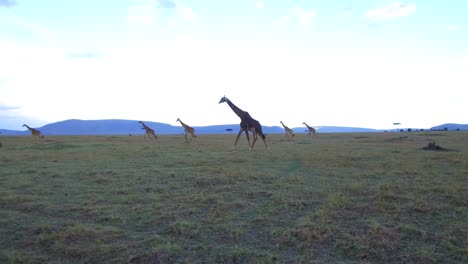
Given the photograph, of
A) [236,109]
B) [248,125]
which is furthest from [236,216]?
[236,109]

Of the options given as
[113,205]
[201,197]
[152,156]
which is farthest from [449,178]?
[152,156]

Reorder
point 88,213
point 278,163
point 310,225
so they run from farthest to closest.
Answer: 1. point 278,163
2. point 88,213
3. point 310,225

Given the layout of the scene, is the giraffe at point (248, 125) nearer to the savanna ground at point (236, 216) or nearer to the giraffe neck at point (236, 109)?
the giraffe neck at point (236, 109)

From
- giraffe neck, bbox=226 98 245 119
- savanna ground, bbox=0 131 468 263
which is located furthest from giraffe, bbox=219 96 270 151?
savanna ground, bbox=0 131 468 263

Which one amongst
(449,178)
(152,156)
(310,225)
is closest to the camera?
(310,225)

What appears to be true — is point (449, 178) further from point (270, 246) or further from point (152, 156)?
point (152, 156)

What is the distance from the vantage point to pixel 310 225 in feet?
23.7

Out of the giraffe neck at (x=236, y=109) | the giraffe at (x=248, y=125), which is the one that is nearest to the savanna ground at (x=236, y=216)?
the giraffe at (x=248, y=125)

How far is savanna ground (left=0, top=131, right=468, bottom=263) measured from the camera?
6238 mm

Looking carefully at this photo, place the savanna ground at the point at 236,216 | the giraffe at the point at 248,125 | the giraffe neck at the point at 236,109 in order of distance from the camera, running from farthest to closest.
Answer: the giraffe neck at the point at 236,109
the giraffe at the point at 248,125
the savanna ground at the point at 236,216

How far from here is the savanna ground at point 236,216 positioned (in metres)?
6.24

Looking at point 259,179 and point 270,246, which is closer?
point 270,246

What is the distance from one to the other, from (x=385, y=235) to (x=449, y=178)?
5990mm

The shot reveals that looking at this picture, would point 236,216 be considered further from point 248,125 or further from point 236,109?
point 236,109
